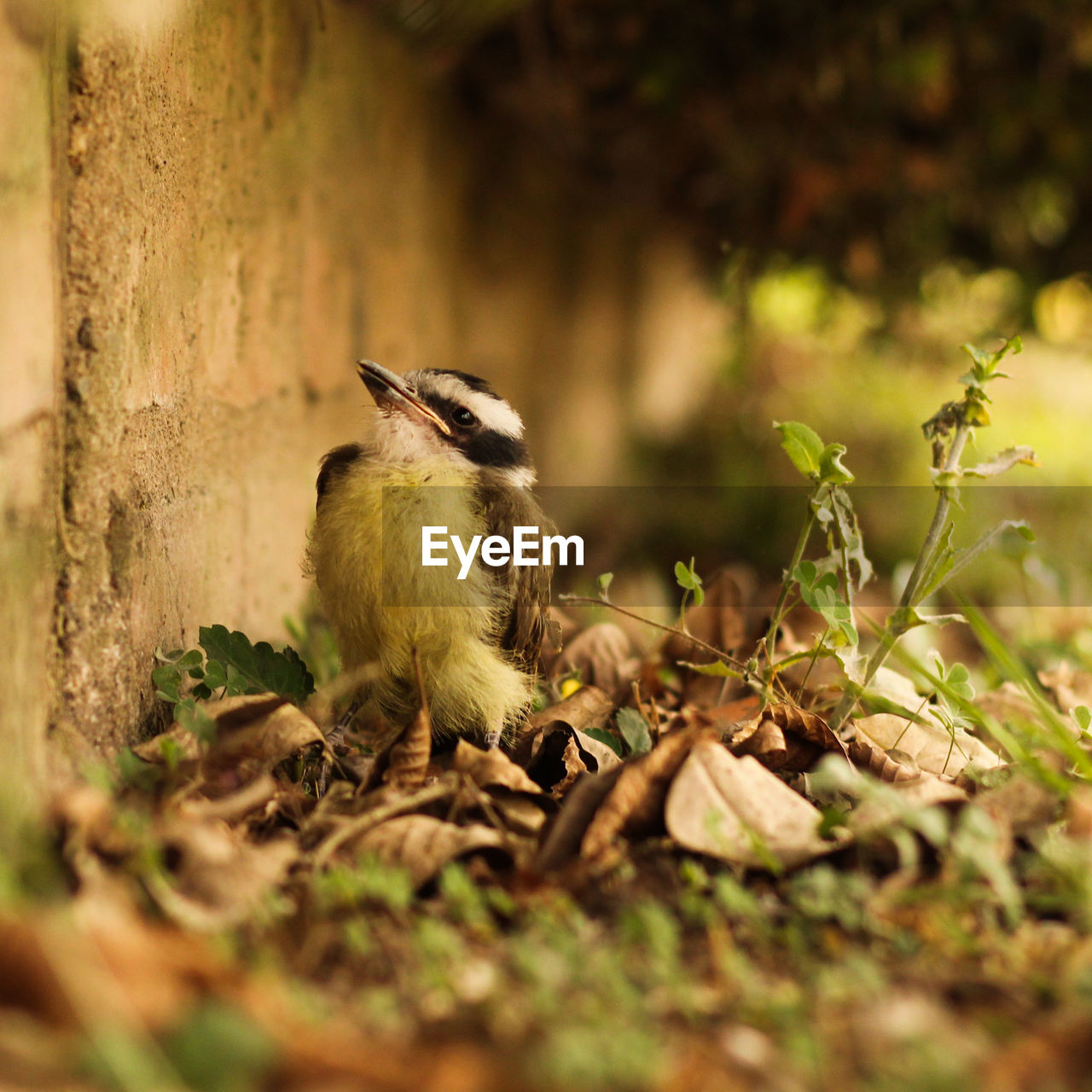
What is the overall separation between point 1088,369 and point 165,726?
1253 cm

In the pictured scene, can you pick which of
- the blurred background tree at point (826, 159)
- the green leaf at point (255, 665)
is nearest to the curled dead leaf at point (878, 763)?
the green leaf at point (255, 665)

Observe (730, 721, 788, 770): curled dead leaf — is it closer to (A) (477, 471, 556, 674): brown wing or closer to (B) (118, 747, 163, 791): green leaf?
(A) (477, 471, 556, 674): brown wing

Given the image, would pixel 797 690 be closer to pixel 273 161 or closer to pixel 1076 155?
pixel 273 161

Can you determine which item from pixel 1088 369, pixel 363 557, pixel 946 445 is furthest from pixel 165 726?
pixel 1088 369

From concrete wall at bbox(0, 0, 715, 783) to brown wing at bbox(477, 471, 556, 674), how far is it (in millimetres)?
720

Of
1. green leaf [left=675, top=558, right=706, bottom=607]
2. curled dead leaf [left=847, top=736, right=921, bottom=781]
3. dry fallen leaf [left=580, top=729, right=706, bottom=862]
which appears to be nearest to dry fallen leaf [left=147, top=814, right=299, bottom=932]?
dry fallen leaf [left=580, top=729, right=706, bottom=862]

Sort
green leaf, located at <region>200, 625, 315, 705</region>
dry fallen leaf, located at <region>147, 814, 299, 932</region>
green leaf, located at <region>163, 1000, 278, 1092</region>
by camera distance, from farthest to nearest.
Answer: green leaf, located at <region>200, 625, 315, 705</region>
dry fallen leaf, located at <region>147, 814, 299, 932</region>
green leaf, located at <region>163, 1000, 278, 1092</region>

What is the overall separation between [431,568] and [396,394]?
0.60 metres

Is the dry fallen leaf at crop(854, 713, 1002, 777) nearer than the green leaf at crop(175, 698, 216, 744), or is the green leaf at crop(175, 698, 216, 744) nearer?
the green leaf at crop(175, 698, 216, 744)

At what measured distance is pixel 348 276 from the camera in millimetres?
4387

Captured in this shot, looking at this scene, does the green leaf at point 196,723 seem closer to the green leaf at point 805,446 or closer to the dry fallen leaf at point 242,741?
the dry fallen leaf at point 242,741

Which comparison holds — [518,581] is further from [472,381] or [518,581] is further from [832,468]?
[832,468]

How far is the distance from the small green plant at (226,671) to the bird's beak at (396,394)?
72 cm

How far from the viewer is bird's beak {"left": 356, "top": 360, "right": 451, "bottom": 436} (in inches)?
118
